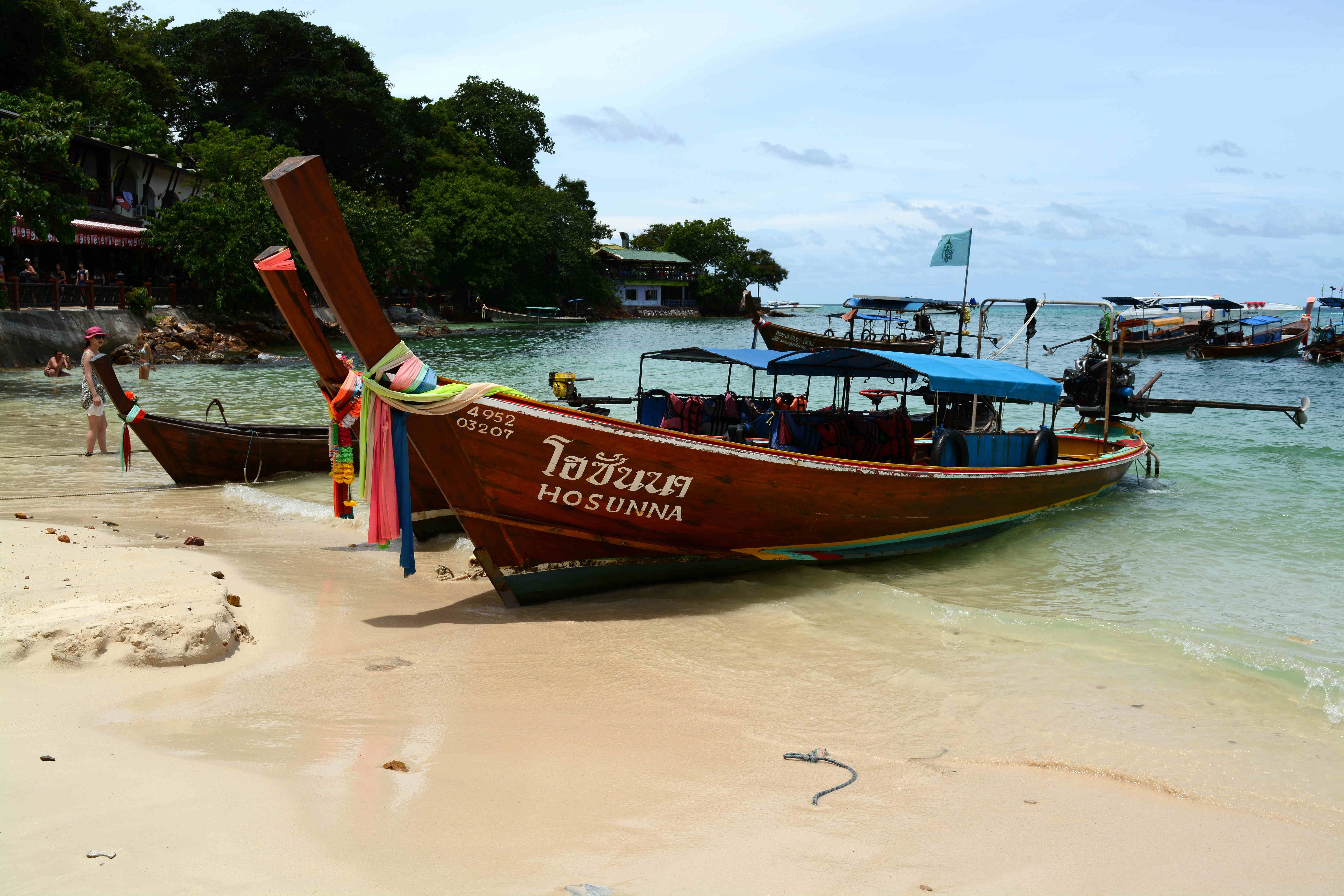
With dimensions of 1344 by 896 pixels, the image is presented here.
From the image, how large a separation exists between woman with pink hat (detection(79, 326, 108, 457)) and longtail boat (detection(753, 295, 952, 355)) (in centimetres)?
1551

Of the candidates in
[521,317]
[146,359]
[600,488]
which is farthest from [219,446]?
[521,317]

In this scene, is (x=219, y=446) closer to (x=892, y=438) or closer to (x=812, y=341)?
(x=892, y=438)

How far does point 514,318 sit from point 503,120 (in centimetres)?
2086

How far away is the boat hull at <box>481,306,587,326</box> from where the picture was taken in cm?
6128

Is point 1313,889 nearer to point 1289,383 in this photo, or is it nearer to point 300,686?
point 300,686

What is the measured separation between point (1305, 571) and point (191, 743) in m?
10.1

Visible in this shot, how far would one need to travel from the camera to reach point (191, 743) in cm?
383

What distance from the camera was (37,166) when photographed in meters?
18.4

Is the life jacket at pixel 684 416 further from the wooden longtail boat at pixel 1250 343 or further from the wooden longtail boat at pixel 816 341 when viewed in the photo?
the wooden longtail boat at pixel 1250 343

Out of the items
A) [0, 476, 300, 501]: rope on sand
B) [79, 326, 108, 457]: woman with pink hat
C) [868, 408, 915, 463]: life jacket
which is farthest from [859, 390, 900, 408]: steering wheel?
[79, 326, 108, 457]: woman with pink hat

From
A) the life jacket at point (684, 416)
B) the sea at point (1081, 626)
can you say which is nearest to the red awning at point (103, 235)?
the sea at point (1081, 626)

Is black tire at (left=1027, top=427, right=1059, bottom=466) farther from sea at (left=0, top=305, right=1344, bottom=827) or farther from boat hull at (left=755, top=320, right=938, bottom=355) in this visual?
boat hull at (left=755, top=320, right=938, bottom=355)

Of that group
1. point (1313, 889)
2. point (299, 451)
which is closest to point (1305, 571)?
point (1313, 889)

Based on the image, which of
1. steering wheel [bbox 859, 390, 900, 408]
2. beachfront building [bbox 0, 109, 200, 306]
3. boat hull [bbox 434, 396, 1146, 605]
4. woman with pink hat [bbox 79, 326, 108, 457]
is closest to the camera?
boat hull [bbox 434, 396, 1146, 605]
